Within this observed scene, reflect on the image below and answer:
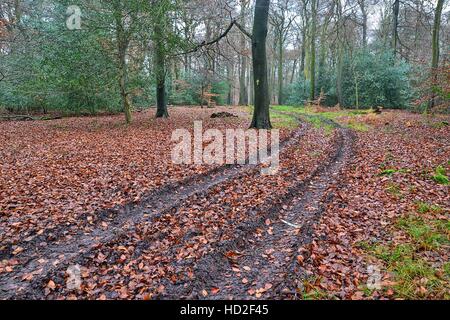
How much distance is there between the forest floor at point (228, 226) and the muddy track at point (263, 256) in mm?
20

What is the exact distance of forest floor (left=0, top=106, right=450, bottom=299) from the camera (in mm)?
4035

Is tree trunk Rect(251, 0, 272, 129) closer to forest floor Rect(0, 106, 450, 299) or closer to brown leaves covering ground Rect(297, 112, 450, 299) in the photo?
forest floor Rect(0, 106, 450, 299)

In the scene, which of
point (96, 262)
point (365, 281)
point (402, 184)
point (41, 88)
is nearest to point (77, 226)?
point (96, 262)

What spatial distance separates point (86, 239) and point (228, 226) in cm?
239

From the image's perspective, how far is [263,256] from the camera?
4.73 meters

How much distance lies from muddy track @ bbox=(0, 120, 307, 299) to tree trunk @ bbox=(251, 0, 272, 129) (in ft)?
20.8

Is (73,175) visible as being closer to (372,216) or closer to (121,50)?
(372,216)

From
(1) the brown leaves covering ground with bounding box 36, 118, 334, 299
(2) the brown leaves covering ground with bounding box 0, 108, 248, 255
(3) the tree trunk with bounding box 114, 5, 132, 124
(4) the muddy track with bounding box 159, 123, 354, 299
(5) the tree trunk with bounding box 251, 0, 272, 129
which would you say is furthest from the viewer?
(3) the tree trunk with bounding box 114, 5, 132, 124

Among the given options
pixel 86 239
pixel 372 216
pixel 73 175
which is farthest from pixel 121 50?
pixel 372 216

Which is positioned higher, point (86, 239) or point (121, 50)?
point (121, 50)

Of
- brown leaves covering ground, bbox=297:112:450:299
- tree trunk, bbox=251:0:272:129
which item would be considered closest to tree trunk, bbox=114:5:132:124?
tree trunk, bbox=251:0:272:129

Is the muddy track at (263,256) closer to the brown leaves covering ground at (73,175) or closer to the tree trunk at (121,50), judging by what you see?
the brown leaves covering ground at (73,175)

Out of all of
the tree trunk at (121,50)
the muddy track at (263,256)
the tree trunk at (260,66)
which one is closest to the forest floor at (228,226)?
the muddy track at (263,256)

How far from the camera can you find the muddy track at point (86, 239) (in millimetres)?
4035
